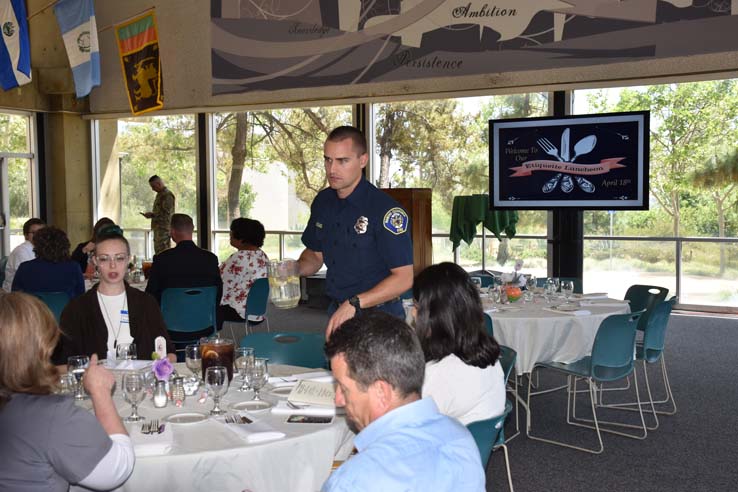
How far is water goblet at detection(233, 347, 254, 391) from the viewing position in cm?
309

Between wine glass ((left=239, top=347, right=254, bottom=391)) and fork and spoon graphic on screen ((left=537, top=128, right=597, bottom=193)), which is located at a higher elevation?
fork and spoon graphic on screen ((left=537, top=128, right=597, bottom=193))

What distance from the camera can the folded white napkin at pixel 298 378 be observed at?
3240 mm

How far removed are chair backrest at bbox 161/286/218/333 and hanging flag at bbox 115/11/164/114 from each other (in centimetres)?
603

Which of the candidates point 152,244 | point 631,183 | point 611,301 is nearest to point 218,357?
point 611,301

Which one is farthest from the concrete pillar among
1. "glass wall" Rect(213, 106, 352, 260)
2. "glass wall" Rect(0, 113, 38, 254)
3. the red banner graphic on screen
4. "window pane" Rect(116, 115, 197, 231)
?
the red banner graphic on screen

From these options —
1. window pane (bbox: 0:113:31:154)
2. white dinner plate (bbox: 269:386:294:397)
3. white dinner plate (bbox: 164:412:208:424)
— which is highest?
window pane (bbox: 0:113:31:154)

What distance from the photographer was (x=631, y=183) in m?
8.72

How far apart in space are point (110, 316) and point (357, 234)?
131 cm

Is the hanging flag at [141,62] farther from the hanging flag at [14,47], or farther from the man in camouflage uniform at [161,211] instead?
the hanging flag at [14,47]

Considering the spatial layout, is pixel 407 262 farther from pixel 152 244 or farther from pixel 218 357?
pixel 152 244

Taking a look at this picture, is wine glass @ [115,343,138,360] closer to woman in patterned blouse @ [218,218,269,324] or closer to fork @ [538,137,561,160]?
woman in patterned blouse @ [218,218,269,324]

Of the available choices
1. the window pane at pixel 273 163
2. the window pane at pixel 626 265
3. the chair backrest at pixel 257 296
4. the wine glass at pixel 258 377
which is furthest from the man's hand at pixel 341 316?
the window pane at pixel 273 163

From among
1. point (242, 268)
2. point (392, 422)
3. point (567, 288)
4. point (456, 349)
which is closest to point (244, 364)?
point (456, 349)

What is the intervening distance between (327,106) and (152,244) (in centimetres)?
417
